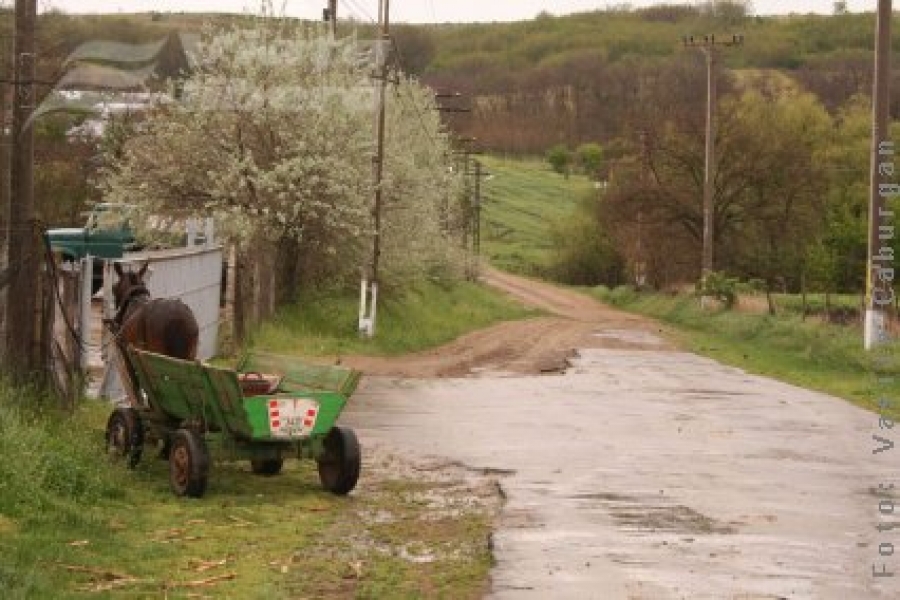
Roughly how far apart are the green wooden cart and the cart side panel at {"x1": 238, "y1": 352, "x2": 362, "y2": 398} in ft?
0.04

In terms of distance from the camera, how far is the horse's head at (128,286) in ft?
50.8

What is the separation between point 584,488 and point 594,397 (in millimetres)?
10333

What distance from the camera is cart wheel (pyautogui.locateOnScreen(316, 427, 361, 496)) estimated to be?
1362 cm

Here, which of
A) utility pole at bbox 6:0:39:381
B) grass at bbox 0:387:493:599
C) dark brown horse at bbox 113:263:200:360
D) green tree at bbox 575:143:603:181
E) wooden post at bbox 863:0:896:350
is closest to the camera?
grass at bbox 0:387:493:599

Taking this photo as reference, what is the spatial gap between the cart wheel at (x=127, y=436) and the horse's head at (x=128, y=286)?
1.66 meters

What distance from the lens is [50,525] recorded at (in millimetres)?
10789

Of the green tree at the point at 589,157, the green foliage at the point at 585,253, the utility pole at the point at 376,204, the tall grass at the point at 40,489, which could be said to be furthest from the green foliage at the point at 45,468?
the green tree at the point at 589,157

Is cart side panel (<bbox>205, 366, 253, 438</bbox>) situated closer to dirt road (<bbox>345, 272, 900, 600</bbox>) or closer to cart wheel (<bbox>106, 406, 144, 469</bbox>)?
cart wheel (<bbox>106, 406, 144, 469</bbox>)

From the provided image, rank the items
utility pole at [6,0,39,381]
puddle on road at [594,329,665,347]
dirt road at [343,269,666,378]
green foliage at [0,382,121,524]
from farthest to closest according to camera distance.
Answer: puddle on road at [594,329,665,347] < dirt road at [343,269,666,378] < utility pole at [6,0,39,381] < green foliage at [0,382,121,524]

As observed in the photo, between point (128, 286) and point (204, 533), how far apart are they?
484 centimetres

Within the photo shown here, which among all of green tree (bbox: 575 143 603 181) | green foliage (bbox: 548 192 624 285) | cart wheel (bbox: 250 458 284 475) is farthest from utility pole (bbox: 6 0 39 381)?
green tree (bbox: 575 143 603 181)

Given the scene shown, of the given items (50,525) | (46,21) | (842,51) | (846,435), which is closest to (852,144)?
(46,21)

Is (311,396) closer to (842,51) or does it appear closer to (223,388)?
(223,388)

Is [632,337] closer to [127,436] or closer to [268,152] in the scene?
[268,152]
